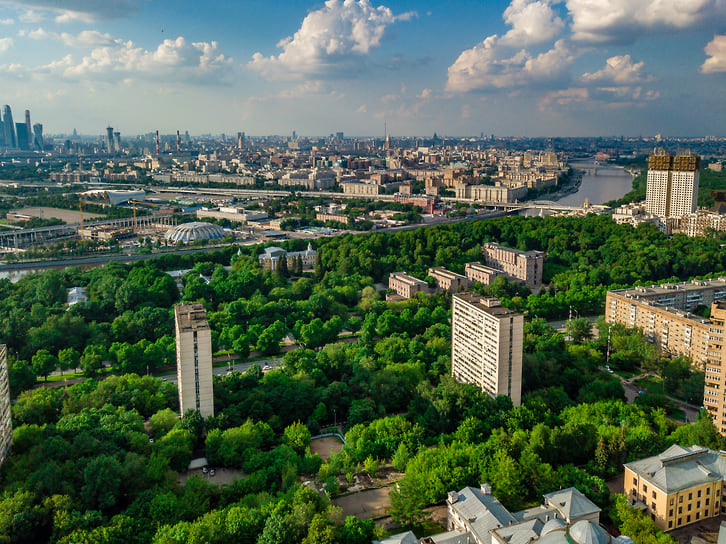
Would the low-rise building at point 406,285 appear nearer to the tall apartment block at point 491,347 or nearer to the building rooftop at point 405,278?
the building rooftop at point 405,278

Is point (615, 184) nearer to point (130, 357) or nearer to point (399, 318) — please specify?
point (399, 318)

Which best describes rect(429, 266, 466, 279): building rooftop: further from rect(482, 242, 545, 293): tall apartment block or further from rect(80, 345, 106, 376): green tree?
rect(80, 345, 106, 376): green tree

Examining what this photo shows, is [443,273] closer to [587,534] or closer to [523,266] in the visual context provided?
[523,266]

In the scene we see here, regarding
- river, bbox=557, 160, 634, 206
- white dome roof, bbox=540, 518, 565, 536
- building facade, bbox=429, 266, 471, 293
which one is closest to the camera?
white dome roof, bbox=540, 518, 565, 536

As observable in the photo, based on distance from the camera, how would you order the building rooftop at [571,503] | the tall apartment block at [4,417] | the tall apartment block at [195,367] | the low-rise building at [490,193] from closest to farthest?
1. the building rooftop at [571,503]
2. the tall apartment block at [4,417]
3. the tall apartment block at [195,367]
4. the low-rise building at [490,193]

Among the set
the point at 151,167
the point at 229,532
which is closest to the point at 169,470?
the point at 229,532

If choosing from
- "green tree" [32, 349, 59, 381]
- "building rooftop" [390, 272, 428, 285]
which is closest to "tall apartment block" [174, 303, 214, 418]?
"green tree" [32, 349, 59, 381]

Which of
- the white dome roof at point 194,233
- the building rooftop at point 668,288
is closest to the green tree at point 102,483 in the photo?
the building rooftop at point 668,288
